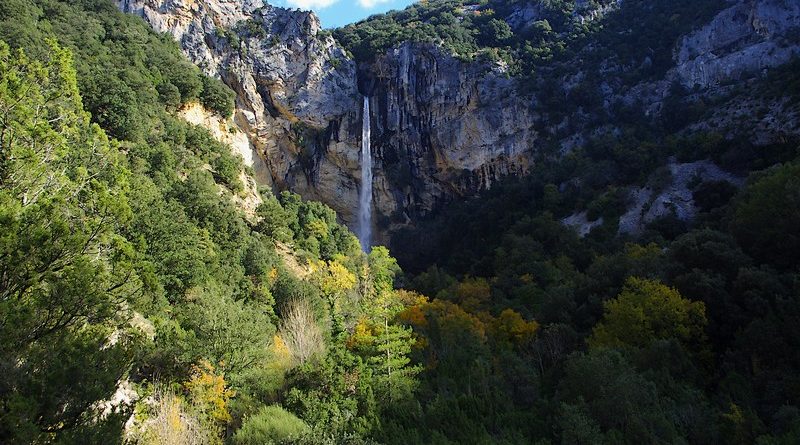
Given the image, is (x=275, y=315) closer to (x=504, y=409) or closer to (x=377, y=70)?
(x=504, y=409)

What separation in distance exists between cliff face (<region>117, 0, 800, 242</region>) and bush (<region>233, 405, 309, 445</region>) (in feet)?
121

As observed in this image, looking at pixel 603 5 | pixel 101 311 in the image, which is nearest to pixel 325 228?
pixel 101 311

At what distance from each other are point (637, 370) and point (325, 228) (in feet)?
90.6

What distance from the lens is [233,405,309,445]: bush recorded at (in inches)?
473

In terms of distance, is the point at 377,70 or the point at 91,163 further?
the point at 377,70

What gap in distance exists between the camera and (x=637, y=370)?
15758mm

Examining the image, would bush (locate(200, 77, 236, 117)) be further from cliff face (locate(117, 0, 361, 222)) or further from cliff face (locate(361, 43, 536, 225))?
cliff face (locate(361, 43, 536, 225))

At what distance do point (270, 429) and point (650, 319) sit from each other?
13571 millimetres

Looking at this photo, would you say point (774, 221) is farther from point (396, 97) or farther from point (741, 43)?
point (396, 97)

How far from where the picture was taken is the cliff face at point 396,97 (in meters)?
47.9

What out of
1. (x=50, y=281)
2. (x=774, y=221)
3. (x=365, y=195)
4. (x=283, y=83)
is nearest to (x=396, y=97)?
(x=365, y=195)

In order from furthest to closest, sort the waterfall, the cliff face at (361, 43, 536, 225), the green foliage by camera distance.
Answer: the waterfall, the cliff face at (361, 43, 536, 225), the green foliage

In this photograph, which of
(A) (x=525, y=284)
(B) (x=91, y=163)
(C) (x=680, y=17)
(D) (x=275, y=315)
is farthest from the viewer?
(C) (x=680, y=17)

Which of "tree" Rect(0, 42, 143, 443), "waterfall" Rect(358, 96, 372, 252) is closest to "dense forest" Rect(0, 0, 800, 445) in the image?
"tree" Rect(0, 42, 143, 443)
